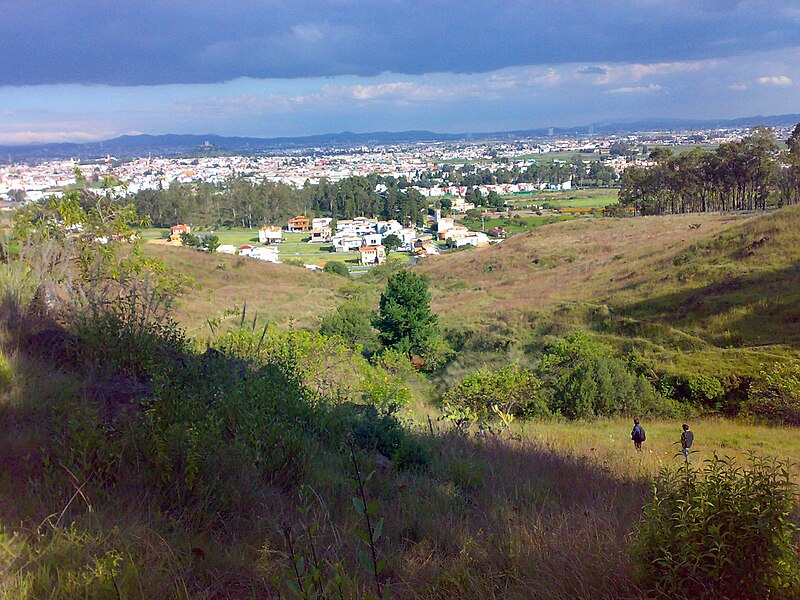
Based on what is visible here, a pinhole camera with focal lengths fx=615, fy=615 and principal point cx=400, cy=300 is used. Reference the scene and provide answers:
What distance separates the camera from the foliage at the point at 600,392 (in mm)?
12398

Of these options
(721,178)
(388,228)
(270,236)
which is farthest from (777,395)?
(388,228)

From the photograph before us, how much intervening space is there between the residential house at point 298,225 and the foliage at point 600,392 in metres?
64.5

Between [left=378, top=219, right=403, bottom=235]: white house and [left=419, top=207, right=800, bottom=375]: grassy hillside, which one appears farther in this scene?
[left=378, top=219, right=403, bottom=235]: white house

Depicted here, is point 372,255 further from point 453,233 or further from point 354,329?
point 354,329

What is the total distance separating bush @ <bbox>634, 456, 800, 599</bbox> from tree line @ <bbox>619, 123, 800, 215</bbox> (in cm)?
4701

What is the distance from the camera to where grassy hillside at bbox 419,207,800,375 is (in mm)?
15977

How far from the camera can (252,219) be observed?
244ft

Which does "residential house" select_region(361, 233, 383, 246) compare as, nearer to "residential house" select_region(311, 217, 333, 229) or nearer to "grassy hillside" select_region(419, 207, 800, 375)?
"residential house" select_region(311, 217, 333, 229)

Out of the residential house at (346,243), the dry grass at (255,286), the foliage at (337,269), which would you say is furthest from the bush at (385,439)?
the residential house at (346,243)

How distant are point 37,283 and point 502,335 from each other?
16.3 metres

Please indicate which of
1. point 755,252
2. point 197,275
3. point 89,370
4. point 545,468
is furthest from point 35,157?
point 755,252

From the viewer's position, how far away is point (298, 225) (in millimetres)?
75500

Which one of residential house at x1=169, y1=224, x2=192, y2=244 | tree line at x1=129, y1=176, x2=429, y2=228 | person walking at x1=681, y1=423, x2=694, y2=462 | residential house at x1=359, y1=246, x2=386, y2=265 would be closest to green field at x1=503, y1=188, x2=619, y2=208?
tree line at x1=129, y1=176, x2=429, y2=228

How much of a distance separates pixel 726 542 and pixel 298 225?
2968 inches
